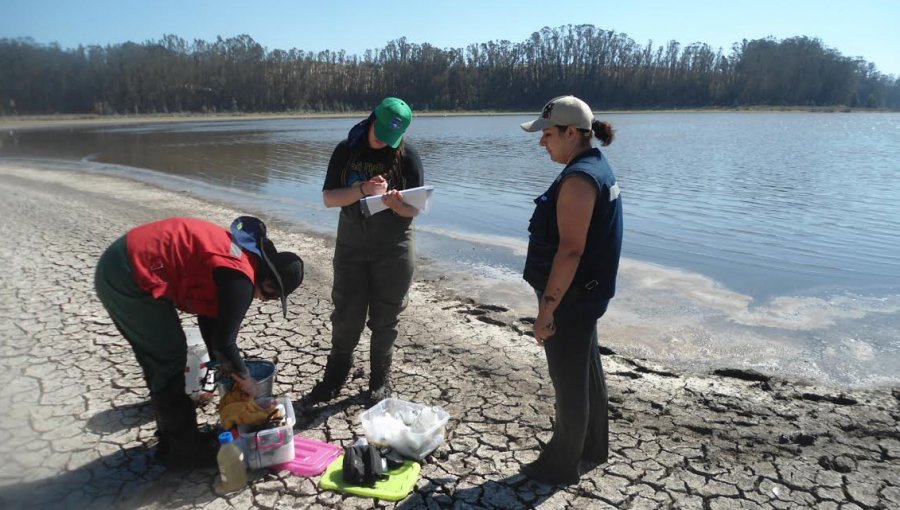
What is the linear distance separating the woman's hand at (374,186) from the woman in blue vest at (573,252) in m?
0.95

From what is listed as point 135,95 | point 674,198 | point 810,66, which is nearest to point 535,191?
point 674,198

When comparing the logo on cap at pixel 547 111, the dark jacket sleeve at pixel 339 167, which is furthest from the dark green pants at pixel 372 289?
the logo on cap at pixel 547 111

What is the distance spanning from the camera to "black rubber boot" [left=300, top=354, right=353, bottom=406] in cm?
401

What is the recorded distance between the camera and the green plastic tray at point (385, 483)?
307cm

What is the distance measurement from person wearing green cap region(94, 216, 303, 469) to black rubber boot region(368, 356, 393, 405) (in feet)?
3.56

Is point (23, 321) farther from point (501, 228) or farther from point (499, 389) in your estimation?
point (501, 228)

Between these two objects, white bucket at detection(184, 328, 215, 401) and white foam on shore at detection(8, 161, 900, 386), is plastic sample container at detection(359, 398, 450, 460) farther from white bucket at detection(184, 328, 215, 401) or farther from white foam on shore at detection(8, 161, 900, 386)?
white foam on shore at detection(8, 161, 900, 386)

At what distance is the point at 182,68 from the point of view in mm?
94875

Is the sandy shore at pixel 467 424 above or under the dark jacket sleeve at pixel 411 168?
under

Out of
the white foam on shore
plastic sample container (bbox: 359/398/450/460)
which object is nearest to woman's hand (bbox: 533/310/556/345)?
plastic sample container (bbox: 359/398/450/460)

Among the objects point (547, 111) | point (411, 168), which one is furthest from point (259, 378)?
point (547, 111)

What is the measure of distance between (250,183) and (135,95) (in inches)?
3164

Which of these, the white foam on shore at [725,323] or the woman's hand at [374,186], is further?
the white foam on shore at [725,323]

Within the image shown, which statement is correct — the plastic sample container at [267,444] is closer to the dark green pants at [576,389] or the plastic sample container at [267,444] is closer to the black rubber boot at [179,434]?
the black rubber boot at [179,434]
